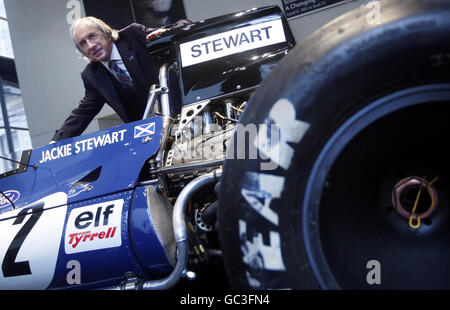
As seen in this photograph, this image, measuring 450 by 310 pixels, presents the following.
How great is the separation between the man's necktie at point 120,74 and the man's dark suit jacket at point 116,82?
0.12ft

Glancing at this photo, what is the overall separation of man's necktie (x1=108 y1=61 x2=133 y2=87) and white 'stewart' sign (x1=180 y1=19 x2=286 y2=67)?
1.82 feet

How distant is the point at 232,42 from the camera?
1.56m

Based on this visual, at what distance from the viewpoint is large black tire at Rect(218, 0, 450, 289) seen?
1.99ft

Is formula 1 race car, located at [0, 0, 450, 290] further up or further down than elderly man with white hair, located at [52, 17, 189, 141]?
further down

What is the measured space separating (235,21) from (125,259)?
1112mm

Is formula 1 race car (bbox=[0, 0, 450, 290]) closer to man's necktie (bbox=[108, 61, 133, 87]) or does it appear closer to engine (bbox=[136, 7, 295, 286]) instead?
engine (bbox=[136, 7, 295, 286])

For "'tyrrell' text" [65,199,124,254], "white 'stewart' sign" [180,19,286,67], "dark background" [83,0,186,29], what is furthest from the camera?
"dark background" [83,0,186,29]

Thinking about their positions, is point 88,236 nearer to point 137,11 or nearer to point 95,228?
point 95,228

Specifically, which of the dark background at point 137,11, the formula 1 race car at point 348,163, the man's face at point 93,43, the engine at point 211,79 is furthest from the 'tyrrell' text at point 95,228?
the dark background at point 137,11

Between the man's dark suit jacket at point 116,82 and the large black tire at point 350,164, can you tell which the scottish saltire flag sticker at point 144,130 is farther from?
the large black tire at point 350,164

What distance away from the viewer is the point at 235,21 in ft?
5.19

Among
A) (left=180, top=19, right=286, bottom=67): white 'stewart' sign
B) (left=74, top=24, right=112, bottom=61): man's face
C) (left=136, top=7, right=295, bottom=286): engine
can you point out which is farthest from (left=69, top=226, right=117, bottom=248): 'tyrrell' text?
(left=74, top=24, right=112, bottom=61): man's face

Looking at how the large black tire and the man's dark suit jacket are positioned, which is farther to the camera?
the man's dark suit jacket
